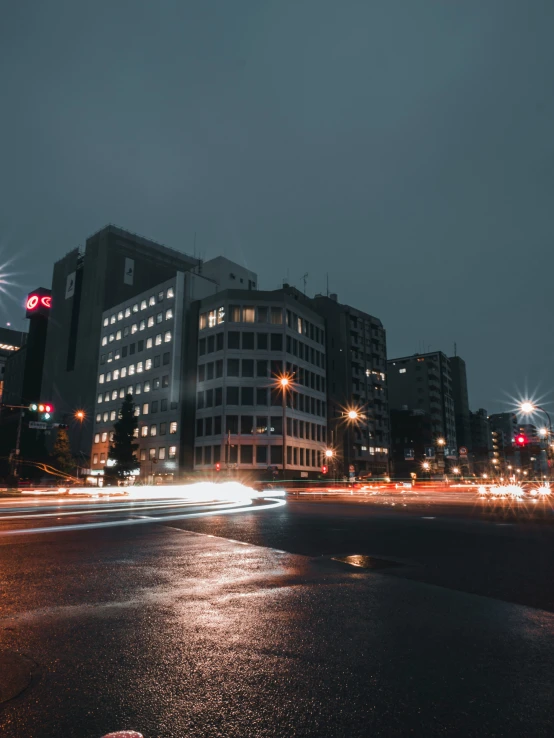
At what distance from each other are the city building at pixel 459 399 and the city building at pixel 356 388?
63.0 metres

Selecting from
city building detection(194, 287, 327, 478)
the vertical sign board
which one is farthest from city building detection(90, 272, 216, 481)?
the vertical sign board

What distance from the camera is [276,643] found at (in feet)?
13.3

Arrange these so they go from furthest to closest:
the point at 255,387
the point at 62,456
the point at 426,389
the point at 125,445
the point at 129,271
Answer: the point at 426,389 < the point at 129,271 < the point at 62,456 < the point at 125,445 < the point at 255,387

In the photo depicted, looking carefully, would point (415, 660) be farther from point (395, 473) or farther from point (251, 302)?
point (395, 473)

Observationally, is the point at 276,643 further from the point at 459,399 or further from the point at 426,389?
the point at 459,399

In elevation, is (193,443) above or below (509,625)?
above

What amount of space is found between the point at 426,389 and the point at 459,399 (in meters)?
29.5

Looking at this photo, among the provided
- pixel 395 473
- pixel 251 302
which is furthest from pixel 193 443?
pixel 395 473

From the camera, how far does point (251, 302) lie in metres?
68.6

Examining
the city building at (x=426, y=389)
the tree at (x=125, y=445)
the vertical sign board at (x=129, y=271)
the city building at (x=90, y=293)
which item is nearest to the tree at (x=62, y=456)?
the tree at (x=125, y=445)

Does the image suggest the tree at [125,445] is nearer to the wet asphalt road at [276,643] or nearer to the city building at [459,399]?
the wet asphalt road at [276,643]

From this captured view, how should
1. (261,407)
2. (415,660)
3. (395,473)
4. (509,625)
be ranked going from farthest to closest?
(395,473) → (261,407) → (509,625) → (415,660)

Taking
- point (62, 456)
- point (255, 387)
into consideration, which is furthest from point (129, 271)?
point (255, 387)

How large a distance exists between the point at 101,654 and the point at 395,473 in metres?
114
